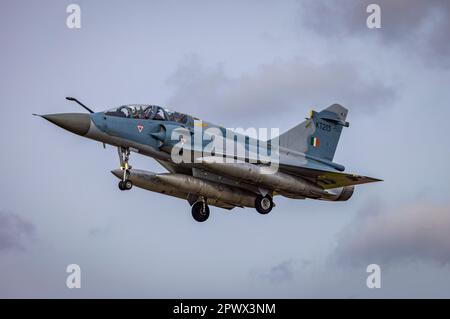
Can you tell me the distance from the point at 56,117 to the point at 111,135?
1750 mm

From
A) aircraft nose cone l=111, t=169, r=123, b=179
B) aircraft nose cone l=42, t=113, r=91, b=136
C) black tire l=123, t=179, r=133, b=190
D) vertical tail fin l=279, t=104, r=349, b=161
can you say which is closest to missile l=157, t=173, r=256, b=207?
aircraft nose cone l=111, t=169, r=123, b=179

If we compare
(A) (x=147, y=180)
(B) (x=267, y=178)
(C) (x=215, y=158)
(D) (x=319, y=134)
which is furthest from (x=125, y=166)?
(D) (x=319, y=134)

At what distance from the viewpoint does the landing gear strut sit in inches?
1355

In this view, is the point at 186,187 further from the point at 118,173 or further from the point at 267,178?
the point at 267,178

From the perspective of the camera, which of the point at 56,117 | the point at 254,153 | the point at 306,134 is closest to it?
the point at 56,117

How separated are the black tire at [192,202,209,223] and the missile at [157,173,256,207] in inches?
39.6

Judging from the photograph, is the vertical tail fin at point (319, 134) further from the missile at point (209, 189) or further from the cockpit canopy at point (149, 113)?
the cockpit canopy at point (149, 113)

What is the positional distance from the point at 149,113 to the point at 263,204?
188 inches

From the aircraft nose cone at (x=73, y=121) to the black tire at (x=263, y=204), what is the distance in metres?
6.19

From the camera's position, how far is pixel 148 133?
31.6 meters

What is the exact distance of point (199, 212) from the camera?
3441 centimetres

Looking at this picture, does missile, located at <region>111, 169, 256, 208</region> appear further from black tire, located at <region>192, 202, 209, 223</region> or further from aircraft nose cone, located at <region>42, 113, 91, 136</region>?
aircraft nose cone, located at <region>42, 113, 91, 136</region>

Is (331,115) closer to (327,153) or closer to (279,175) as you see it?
(327,153)

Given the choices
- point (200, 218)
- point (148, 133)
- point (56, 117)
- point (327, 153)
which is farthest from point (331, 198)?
point (56, 117)
